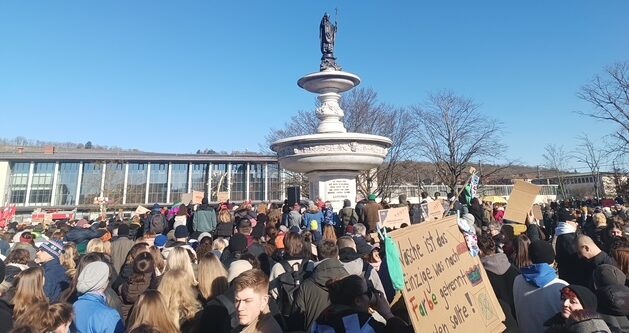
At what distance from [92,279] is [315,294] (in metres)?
1.93

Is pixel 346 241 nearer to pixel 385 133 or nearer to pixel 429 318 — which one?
pixel 429 318

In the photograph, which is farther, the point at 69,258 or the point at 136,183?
the point at 136,183

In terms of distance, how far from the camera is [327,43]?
2089cm

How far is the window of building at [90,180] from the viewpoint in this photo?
66.2m

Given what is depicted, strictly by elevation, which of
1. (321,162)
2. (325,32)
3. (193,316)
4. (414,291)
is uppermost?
(325,32)

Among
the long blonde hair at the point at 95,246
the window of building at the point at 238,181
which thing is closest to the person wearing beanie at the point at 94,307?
the long blonde hair at the point at 95,246

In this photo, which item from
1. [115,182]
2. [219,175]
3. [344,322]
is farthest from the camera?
[219,175]

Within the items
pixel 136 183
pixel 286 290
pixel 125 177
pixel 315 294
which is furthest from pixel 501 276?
pixel 136 183

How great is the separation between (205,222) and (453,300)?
820 cm

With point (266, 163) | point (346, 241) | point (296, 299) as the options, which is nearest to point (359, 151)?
point (346, 241)

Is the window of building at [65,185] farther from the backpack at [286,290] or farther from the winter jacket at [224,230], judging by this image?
the backpack at [286,290]

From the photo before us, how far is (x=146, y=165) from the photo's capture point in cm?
7144

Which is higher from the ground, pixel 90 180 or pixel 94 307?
pixel 90 180

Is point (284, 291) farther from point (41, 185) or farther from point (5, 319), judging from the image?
point (41, 185)
